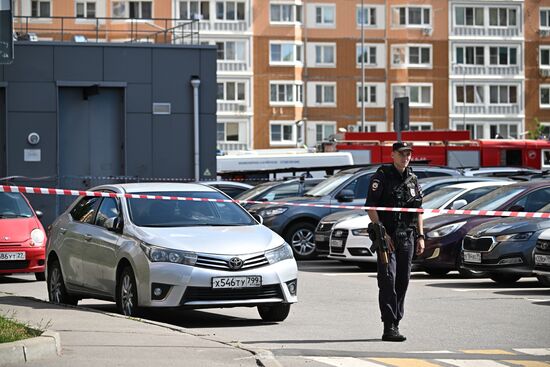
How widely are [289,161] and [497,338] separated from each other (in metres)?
38.0

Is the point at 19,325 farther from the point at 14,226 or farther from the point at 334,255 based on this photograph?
the point at 334,255

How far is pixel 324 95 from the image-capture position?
7844cm

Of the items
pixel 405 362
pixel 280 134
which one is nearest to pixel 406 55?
pixel 280 134

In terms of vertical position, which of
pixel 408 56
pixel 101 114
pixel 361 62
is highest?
pixel 408 56

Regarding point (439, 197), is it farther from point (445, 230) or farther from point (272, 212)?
point (272, 212)

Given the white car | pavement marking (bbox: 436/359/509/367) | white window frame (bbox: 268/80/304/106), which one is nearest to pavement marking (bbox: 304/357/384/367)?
pavement marking (bbox: 436/359/509/367)

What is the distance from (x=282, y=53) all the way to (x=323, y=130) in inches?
217

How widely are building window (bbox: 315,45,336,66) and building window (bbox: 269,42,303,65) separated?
6.47ft

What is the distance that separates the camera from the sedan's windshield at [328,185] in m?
25.2

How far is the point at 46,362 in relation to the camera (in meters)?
9.73

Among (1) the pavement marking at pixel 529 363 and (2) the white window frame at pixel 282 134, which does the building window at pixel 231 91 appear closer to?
(2) the white window frame at pixel 282 134

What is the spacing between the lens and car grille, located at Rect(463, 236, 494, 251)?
17969 mm

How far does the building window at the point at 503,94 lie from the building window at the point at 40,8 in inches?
1103

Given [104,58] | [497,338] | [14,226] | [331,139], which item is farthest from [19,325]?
[331,139]
